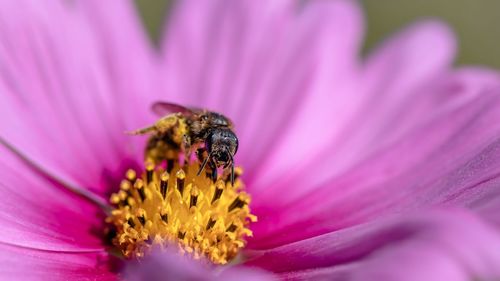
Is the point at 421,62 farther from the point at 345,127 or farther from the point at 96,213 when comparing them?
the point at 96,213

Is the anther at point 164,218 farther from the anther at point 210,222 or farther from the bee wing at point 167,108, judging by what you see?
the bee wing at point 167,108

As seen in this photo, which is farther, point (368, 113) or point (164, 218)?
point (368, 113)

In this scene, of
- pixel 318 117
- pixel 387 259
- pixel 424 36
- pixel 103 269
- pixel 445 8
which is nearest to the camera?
pixel 387 259

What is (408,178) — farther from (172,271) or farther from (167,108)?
(172,271)

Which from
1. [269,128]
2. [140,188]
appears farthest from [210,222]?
[269,128]

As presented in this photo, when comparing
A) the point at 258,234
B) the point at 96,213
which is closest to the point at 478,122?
the point at 258,234
